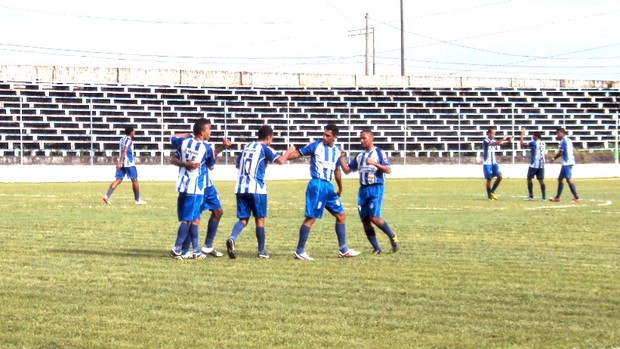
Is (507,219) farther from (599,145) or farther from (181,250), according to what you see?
(599,145)

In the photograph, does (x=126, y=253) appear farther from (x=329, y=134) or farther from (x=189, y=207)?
(x=329, y=134)

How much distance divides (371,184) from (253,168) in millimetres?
1869

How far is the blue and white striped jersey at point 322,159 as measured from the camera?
616 inches

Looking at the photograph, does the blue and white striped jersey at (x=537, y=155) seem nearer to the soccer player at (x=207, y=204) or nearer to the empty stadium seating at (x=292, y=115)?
the soccer player at (x=207, y=204)

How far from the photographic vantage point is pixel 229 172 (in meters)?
48.8

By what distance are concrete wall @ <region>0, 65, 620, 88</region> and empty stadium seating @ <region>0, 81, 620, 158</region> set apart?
5.29ft

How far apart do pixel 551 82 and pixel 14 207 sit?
49.4 metres

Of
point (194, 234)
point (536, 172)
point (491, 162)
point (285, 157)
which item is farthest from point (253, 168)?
point (491, 162)

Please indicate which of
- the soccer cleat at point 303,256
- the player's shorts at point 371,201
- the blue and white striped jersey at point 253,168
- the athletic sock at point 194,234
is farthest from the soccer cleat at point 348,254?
the athletic sock at point 194,234

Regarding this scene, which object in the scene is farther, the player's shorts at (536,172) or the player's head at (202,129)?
the player's shorts at (536,172)

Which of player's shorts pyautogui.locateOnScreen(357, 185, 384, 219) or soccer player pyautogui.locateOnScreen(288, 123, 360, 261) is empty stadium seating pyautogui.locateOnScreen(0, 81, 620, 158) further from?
soccer player pyautogui.locateOnScreen(288, 123, 360, 261)

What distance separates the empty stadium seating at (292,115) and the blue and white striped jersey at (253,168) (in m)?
33.9

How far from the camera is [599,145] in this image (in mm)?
60281

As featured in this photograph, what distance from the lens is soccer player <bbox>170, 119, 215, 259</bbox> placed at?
50.9 ft
